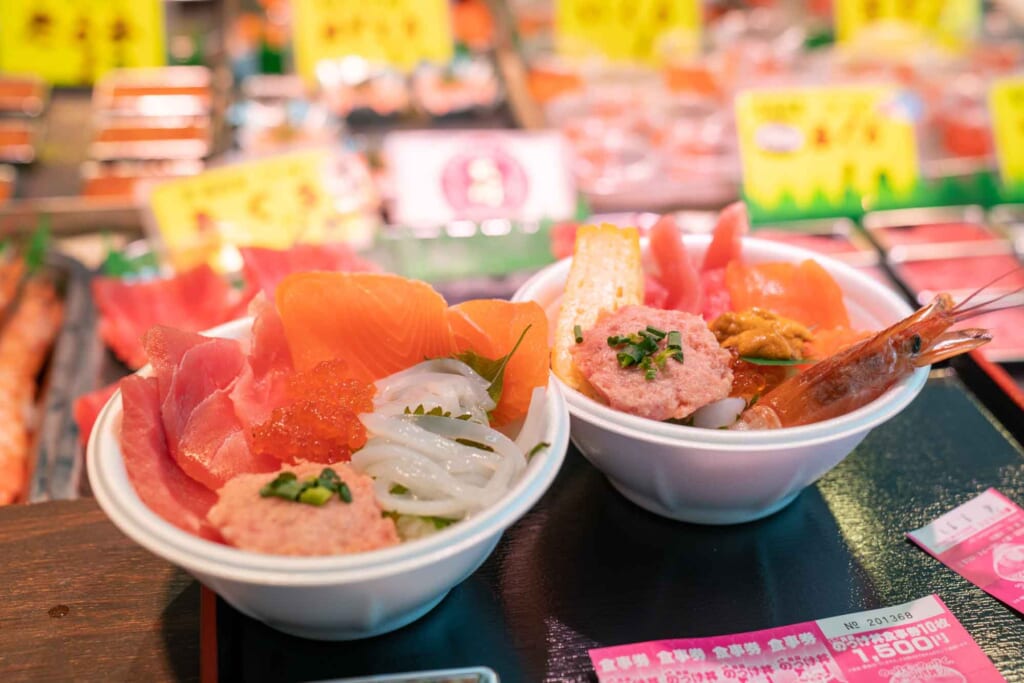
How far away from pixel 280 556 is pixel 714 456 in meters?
0.63

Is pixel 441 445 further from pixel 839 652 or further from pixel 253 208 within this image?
pixel 253 208

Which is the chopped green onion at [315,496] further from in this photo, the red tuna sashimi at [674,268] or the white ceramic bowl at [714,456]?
the red tuna sashimi at [674,268]

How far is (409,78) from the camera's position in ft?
12.5

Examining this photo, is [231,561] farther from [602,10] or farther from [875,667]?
[602,10]

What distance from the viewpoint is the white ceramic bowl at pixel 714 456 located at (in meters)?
1.25

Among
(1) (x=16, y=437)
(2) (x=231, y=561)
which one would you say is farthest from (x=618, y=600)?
(1) (x=16, y=437)

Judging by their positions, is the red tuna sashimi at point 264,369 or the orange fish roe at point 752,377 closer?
the red tuna sashimi at point 264,369

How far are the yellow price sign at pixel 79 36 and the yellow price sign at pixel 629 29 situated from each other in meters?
1.68

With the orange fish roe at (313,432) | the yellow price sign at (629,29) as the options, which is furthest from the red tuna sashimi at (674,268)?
the yellow price sign at (629,29)

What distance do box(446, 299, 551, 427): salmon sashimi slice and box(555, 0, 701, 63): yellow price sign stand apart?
8.75 ft

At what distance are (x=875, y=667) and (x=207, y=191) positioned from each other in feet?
7.25

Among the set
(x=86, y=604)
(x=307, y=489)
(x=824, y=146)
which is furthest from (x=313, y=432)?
(x=824, y=146)

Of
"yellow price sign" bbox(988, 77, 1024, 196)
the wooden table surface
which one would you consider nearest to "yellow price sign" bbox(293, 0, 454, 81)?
"yellow price sign" bbox(988, 77, 1024, 196)

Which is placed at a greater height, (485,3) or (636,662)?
(485,3)
